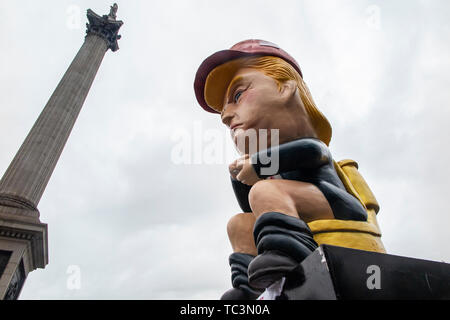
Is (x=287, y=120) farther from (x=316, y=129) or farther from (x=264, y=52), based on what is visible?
(x=264, y=52)

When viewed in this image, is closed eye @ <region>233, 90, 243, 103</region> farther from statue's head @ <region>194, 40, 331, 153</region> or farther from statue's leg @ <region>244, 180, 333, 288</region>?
statue's leg @ <region>244, 180, 333, 288</region>

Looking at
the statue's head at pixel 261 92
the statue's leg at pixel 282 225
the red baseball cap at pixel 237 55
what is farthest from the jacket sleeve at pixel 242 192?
the red baseball cap at pixel 237 55

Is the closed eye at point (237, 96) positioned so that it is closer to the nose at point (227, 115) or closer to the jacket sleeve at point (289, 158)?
the nose at point (227, 115)

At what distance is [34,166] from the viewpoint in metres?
8.33

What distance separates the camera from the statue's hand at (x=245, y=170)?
250 cm

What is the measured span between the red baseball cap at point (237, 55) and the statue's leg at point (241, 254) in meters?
1.58

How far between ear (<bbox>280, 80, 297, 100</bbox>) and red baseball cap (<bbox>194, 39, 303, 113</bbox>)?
432 mm

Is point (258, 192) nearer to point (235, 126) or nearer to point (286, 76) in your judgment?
point (235, 126)

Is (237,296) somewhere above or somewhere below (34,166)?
below

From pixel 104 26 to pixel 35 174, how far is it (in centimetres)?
916
